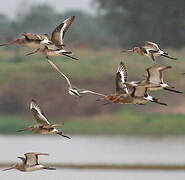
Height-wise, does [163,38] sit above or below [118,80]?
above

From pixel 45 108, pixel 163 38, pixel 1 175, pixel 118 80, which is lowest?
pixel 118 80

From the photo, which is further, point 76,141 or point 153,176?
point 76,141

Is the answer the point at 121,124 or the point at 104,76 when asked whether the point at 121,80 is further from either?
the point at 104,76

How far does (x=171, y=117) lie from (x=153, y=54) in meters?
16.2

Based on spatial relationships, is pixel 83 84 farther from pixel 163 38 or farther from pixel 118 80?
pixel 118 80

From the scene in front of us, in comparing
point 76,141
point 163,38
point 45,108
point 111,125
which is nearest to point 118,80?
point 76,141

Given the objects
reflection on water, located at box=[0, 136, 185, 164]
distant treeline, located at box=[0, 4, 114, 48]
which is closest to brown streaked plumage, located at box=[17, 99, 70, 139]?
reflection on water, located at box=[0, 136, 185, 164]

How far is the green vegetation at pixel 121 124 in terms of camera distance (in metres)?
23.5

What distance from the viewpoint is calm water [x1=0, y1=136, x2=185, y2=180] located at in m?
15.4

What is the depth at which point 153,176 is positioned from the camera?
Result: 1533cm

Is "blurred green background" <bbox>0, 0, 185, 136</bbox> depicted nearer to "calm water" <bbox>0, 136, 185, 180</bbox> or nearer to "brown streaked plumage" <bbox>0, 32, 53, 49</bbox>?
"calm water" <bbox>0, 136, 185, 180</bbox>

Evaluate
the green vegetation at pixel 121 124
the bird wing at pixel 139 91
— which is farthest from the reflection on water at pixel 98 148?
the bird wing at pixel 139 91

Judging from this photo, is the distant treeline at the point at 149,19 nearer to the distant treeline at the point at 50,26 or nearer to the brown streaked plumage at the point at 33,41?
the distant treeline at the point at 50,26

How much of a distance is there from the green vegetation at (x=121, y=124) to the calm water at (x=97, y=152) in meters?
0.81
